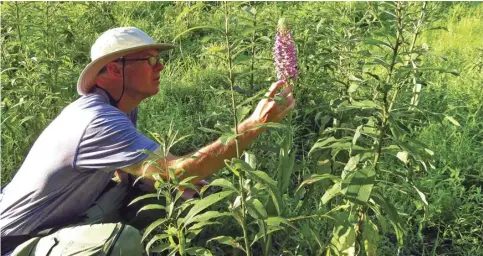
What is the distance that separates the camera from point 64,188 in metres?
2.69

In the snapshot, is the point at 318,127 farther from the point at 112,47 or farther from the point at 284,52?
the point at 284,52

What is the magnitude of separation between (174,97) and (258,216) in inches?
110

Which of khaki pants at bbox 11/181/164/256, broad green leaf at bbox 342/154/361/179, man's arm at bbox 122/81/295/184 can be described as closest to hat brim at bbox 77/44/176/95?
man's arm at bbox 122/81/295/184

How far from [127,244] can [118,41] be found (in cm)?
103

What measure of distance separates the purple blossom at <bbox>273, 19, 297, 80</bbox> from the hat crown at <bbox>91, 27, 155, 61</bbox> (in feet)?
3.40

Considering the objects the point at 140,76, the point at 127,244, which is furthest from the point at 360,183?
the point at 140,76

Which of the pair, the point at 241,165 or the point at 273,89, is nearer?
the point at 241,165

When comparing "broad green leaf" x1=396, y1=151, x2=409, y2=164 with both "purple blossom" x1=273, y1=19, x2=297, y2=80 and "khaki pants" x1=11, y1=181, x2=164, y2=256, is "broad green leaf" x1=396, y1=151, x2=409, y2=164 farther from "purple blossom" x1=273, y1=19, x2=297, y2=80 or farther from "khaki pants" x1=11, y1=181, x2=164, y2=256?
"khaki pants" x1=11, y1=181, x2=164, y2=256

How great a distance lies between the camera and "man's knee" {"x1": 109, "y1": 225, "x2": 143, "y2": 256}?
8.25 ft

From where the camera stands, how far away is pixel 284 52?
6.67 feet

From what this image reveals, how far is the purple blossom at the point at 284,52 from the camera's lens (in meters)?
2.02

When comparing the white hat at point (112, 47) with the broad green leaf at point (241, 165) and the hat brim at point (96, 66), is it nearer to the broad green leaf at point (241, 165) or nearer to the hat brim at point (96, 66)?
the hat brim at point (96, 66)

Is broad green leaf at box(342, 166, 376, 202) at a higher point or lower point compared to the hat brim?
lower

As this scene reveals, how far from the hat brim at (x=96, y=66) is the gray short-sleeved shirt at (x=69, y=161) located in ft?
0.52
